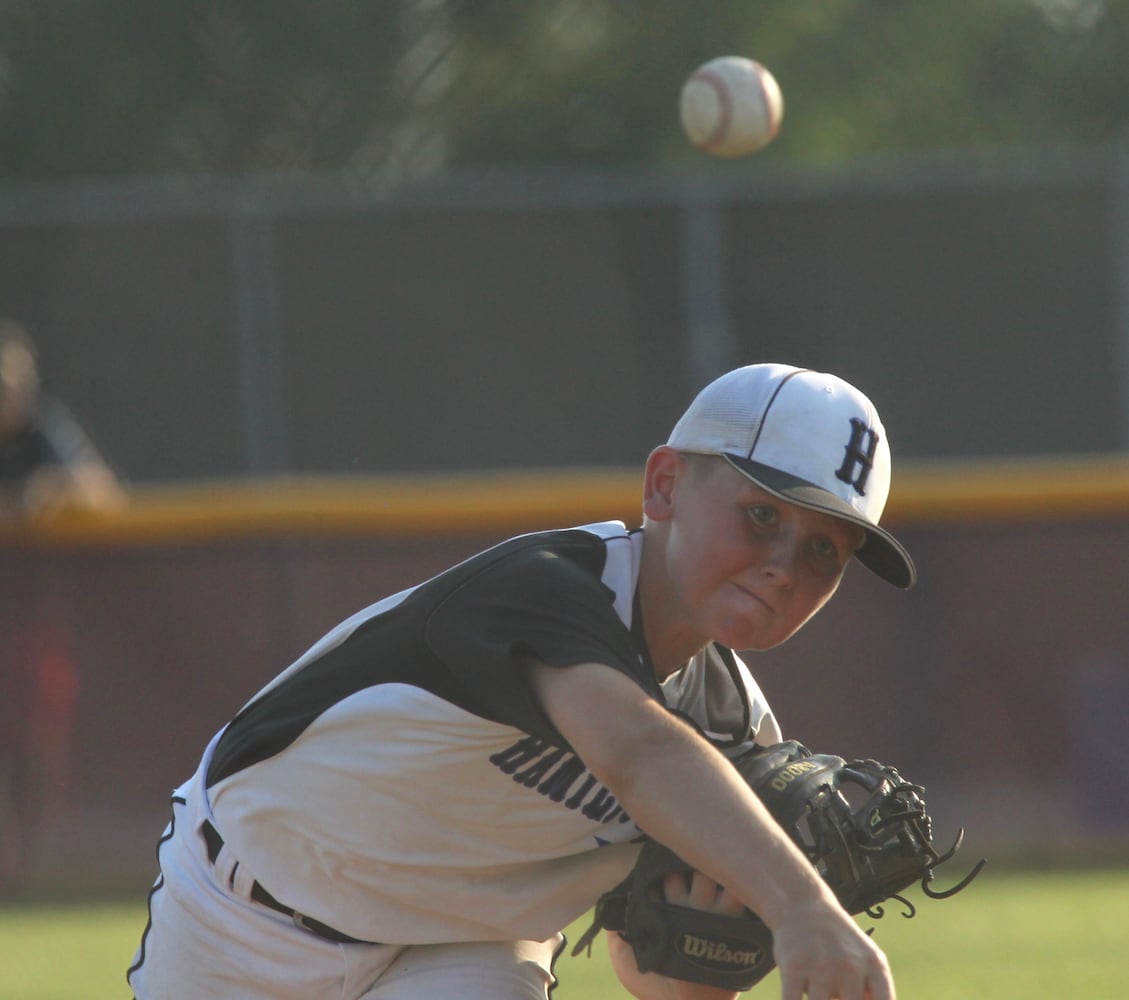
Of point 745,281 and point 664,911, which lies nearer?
point 664,911

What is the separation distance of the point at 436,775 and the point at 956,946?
3.78 m

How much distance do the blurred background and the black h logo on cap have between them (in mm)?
5337

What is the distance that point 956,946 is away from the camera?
6480mm

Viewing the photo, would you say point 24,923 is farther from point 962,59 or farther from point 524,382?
point 962,59

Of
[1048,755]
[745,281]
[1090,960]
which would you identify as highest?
[745,281]

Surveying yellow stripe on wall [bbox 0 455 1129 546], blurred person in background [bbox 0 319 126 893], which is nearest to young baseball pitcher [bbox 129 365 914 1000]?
blurred person in background [bbox 0 319 126 893]

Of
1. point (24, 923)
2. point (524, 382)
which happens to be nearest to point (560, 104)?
point (524, 382)

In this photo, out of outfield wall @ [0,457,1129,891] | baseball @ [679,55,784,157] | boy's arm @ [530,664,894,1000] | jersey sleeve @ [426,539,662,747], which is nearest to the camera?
boy's arm @ [530,664,894,1000]

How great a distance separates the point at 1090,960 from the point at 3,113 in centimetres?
1269

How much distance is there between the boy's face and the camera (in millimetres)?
2953

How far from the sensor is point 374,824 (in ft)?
10.6

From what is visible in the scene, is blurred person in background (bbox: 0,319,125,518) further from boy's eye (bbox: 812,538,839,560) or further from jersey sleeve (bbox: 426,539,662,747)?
boy's eye (bbox: 812,538,839,560)

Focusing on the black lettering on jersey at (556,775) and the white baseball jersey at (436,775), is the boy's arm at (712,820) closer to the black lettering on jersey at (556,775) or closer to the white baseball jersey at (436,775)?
the white baseball jersey at (436,775)

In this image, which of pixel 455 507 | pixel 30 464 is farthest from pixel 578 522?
pixel 30 464
